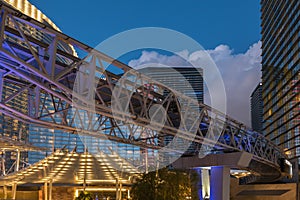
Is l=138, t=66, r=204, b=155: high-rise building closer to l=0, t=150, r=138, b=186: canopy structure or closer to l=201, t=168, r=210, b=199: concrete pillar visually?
l=201, t=168, r=210, b=199: concrete pillar

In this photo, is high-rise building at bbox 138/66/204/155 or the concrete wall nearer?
high-rise building at bbox 138/66/204/155

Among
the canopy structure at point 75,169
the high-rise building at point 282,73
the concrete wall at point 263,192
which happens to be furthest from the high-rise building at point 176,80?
the high-rise building at point 282,73

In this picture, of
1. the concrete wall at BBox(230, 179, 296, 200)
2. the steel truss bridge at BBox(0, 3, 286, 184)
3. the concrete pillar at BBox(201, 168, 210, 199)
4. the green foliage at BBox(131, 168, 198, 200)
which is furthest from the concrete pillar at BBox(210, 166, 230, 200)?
the concrete wall at BBox(230, 179, 296, 200)

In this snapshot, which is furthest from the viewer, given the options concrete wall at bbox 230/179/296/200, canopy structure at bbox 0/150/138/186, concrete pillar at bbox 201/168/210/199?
concrete wall at bbox 230/179/296/200

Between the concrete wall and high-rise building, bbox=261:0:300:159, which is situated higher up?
high-rise building, bbox=261:0:300:159

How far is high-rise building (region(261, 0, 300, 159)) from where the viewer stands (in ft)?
380

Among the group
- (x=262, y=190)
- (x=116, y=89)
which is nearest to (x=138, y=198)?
(x=116, y=89)

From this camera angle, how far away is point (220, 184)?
4309 centimetres

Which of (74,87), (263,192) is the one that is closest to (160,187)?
(74,87)

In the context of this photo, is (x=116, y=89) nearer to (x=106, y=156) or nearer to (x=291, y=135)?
(x=106, y=156)

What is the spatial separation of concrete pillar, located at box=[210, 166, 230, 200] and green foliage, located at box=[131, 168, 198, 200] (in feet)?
34.3

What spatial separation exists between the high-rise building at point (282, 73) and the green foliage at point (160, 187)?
8765cm

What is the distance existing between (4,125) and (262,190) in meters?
57.4

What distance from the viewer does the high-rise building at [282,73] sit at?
11581 cm
